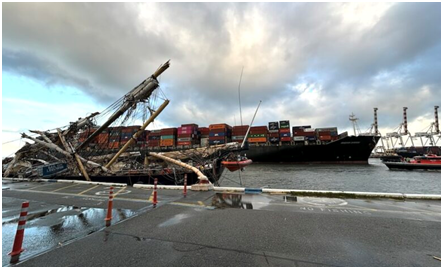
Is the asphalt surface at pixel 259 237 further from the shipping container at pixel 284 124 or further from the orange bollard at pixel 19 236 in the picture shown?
the shipping container at pixel 284 124

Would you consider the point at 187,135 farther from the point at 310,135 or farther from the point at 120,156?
the point at 120,156

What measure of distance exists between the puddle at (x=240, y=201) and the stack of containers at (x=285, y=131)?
55851mm

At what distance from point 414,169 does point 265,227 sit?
45.3 meters

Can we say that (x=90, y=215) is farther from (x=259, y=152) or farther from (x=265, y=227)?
(x=259, y=152)

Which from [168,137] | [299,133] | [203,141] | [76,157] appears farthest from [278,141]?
[76,157]

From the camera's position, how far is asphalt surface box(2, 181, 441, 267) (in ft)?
11.9

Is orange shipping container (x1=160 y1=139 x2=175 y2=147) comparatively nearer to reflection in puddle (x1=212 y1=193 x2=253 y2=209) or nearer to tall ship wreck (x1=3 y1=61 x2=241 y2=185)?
tall ship wreck (x1=3 y1=61 x2=241 y2=185)

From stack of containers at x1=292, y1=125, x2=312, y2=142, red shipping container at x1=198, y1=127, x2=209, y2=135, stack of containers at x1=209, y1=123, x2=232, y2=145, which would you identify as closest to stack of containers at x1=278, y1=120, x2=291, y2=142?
stack of containers at x1=292, y1=125, x2=312, y2=142

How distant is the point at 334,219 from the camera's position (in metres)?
5.93

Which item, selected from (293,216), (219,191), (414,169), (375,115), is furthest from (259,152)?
(375,115)

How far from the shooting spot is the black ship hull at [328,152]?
166 feet

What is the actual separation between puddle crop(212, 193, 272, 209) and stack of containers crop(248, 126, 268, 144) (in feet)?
180

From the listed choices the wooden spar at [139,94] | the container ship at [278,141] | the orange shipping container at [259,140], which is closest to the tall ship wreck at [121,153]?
the wooden spar at [139,94]

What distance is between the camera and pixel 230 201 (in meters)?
8.42
